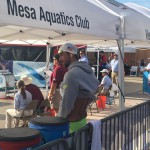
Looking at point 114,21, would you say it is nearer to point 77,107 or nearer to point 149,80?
point 77,107

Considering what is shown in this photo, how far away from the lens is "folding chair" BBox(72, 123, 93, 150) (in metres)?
3.61

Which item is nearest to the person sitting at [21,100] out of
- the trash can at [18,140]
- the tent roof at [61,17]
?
the tent roof at [61,17]

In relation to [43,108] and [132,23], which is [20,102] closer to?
[43,108]

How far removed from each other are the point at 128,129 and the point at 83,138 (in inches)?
64.8

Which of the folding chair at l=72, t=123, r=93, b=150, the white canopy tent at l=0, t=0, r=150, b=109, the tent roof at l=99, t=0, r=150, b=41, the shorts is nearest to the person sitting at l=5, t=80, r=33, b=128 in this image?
the shorts

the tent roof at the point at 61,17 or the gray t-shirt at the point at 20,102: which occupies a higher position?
the tent roof at the point at 61,17

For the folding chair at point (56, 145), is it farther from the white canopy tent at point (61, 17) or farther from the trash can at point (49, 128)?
the white canopy tent at point (61, 17)

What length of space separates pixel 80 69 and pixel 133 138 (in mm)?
2048

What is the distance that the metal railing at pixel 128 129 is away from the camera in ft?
14.8

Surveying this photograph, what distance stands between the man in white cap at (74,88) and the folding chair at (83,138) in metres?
0.28

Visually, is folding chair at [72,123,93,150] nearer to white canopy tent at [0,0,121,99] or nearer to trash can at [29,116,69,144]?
trash can at [29,116,69,144]

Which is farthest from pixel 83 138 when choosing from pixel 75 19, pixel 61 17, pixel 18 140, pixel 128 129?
pixel 75 19

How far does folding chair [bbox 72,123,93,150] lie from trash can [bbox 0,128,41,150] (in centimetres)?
54

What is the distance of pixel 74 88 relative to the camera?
13.0ft
